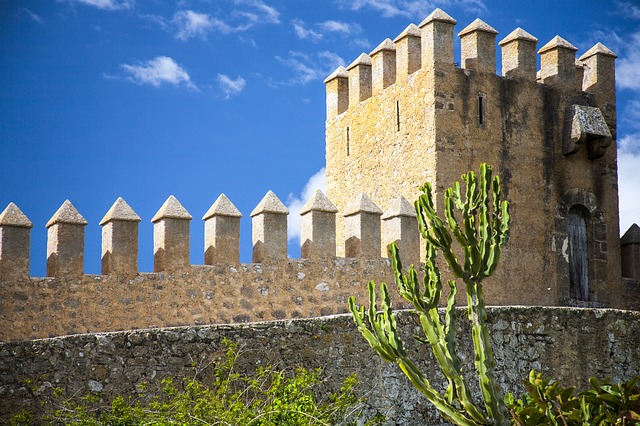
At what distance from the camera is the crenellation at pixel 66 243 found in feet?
52.2

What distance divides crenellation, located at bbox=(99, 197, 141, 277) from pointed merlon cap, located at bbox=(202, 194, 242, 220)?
3.79 ft

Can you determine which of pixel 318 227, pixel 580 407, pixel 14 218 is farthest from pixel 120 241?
pixel 580 407

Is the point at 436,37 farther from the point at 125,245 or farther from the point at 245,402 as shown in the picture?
the point at 245,402

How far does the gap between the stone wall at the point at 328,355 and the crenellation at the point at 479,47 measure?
6.96 meters

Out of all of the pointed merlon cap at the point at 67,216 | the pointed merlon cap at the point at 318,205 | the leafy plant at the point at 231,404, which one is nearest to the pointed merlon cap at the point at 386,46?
the pointed merlon cap at the point at 318,205

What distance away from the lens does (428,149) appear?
19.1 m

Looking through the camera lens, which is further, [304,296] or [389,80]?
[389,80]

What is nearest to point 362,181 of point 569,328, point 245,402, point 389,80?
point 389,80

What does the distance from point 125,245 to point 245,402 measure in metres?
5.97

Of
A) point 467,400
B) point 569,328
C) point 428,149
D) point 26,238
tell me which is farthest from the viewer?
point 428,149

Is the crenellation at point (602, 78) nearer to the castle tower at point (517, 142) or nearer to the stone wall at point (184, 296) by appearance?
the castle tower at point (517, 142)

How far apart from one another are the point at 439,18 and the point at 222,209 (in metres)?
5.20

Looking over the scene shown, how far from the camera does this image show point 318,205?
1752 centimetres

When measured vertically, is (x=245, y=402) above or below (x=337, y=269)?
below
